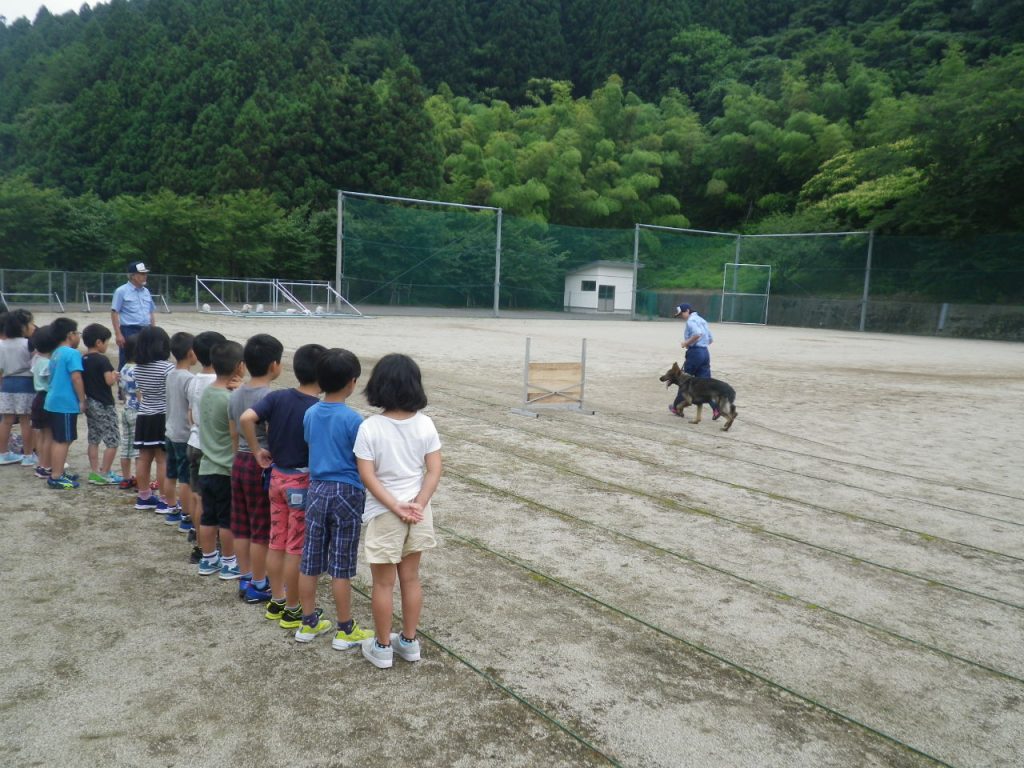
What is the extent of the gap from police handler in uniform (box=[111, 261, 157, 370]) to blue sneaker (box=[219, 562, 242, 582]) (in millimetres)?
3944

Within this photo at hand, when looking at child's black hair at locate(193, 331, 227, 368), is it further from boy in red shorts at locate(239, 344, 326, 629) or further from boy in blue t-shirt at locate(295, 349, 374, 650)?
boy in blue t-shirt at locate(295, 349, 374, 650)

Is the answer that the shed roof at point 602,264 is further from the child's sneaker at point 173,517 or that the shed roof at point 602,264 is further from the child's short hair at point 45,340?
the child's sneaker at point 173,517

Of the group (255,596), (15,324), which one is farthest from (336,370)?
(15,324)

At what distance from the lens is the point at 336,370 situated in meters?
3.04

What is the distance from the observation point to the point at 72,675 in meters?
2.91

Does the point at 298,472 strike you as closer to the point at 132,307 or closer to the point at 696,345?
the point at 132,307

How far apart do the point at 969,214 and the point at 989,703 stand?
3444 cm

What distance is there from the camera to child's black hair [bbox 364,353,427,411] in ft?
9.49

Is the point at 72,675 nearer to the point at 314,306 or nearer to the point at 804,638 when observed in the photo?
the point at 804,638

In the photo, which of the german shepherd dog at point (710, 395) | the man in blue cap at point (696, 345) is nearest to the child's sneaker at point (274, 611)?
the german shepherd dog at point (710, 395)

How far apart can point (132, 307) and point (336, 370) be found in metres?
5.08

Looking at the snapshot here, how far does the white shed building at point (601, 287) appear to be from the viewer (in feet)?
120

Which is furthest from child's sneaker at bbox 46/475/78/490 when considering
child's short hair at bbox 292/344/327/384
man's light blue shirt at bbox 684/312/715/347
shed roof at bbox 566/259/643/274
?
shed roof at bbox 566/259/643/274

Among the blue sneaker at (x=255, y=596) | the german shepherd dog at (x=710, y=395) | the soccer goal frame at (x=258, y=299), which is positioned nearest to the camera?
the blue sneaker at (x=255, y=596)
